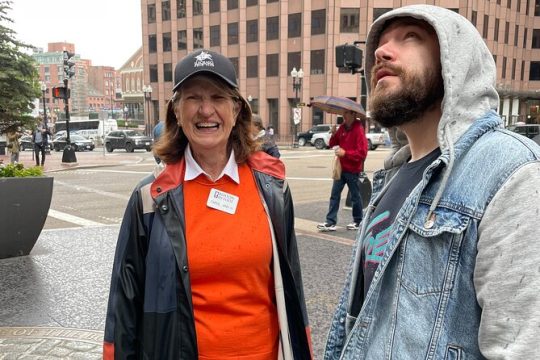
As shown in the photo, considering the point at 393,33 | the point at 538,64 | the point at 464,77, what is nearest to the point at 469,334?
the point at 464,77

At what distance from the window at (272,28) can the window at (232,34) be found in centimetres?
401

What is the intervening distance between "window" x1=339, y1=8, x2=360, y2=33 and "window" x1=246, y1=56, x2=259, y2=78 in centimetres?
956

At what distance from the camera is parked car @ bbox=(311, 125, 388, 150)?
31.7 m

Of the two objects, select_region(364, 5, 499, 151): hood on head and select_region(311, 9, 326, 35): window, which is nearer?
select_region(364, 5, 499, 151): hood on head

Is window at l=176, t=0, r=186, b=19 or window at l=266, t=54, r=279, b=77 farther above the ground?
window at l=176, t=0, r=186, b=19

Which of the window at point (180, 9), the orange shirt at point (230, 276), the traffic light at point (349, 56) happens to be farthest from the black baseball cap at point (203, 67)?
the window at point (180, 9)

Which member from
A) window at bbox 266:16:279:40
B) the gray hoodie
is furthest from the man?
window at bbox 266:16:279:40

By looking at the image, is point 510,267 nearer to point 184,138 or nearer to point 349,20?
point 184,138

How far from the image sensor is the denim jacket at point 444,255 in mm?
1155

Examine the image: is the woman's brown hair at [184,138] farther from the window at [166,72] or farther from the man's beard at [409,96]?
the window at [166,72]

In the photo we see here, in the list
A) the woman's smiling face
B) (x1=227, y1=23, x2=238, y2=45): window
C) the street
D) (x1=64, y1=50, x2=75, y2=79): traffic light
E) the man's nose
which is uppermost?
(x1=227, y1=23, x2=238, y2=45): window

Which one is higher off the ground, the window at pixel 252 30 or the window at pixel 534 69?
the window at pixel 252 30

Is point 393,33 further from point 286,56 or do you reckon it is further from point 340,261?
point 286,56

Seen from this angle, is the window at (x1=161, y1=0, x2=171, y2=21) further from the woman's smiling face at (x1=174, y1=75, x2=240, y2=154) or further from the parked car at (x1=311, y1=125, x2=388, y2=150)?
the woman's smiling face at (x1=174, y1=75, x2=240, y2=154)
